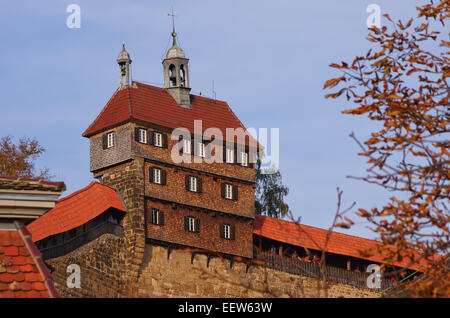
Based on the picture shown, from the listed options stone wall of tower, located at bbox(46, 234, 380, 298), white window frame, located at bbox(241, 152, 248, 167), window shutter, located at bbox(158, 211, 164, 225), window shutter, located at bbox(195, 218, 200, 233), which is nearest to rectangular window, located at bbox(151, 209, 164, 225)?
window shutter, located at bbox(158, 211, 164, 225)

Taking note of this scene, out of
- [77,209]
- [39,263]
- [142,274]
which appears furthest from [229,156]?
[39,263]

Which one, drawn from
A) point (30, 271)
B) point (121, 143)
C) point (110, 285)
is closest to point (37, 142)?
point (121, 143)

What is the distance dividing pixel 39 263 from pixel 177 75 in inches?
1612

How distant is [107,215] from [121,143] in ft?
12.2

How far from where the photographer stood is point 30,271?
10516mm

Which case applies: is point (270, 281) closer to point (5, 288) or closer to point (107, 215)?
point (107, 215)

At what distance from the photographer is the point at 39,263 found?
1054 cm

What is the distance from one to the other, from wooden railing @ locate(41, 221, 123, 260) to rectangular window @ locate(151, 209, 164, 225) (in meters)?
1.60

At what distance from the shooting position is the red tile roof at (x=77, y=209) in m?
41.7

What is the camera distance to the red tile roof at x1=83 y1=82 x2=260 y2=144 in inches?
1836

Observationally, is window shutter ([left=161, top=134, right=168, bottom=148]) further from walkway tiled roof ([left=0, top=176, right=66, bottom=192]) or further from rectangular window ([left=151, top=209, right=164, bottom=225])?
walkway tiled roof ([left=0, top=176, right=66, bottom=192])

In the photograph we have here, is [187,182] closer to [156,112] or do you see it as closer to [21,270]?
[156,112]
